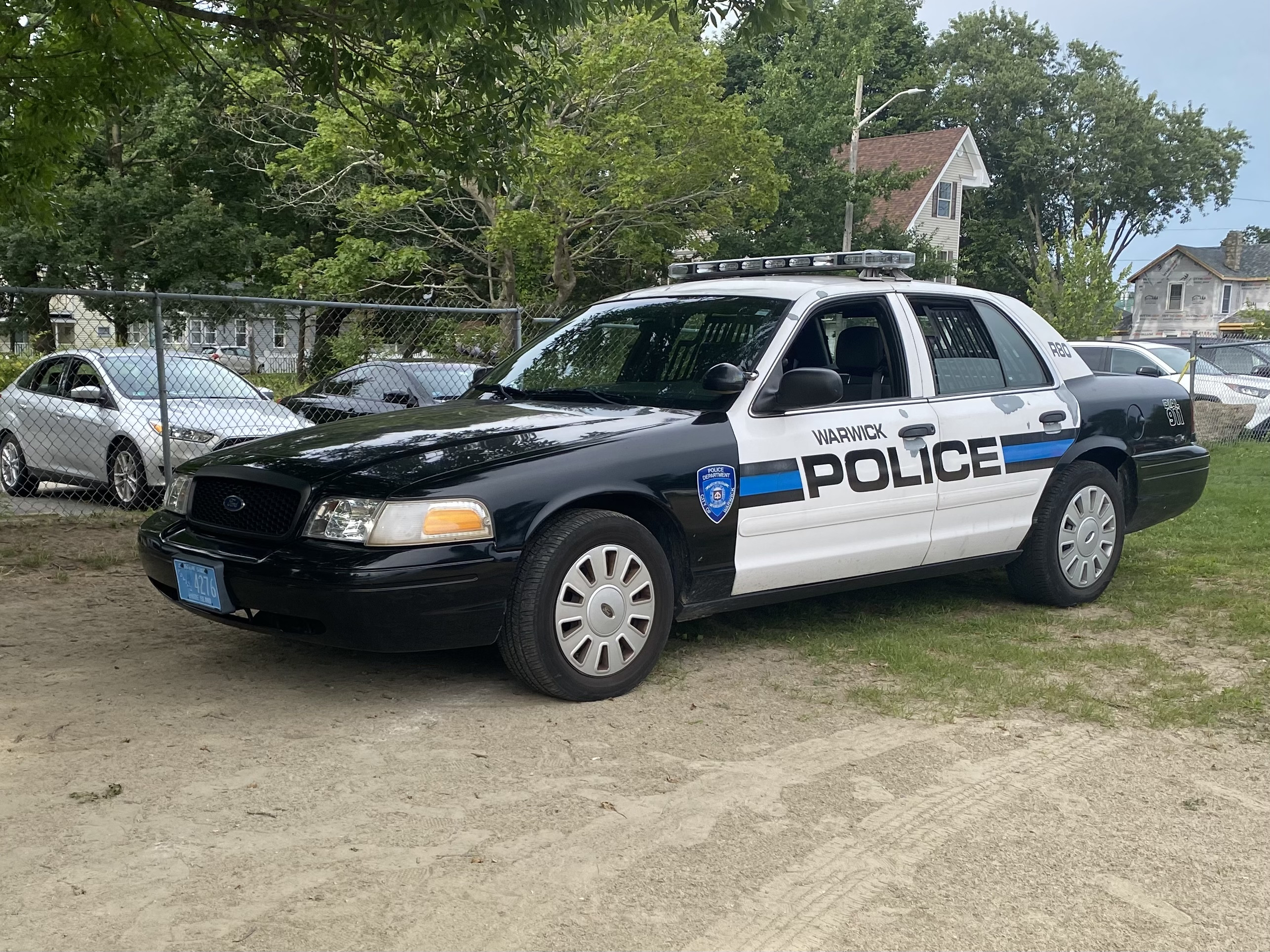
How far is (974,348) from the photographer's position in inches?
259

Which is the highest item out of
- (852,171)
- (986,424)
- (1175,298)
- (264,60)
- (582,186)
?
(852,171)

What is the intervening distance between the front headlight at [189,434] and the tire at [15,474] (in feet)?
6.66

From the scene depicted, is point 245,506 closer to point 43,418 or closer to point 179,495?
point 179,495

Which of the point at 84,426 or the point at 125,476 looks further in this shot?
the point at 84,426

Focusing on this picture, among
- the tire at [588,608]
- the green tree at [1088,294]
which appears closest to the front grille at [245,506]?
the tire at [588,608]

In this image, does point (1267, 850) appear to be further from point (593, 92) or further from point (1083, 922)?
point (593, 92)

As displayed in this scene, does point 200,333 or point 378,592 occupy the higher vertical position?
point 200,333

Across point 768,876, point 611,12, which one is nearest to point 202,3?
point 611,12

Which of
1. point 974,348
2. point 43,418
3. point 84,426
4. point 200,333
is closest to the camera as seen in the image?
point 974,348

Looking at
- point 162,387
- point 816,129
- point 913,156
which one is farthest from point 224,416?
point 913,156

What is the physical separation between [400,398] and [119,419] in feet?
8.44

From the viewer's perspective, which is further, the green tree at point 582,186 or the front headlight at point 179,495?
the green tree at point 582,186

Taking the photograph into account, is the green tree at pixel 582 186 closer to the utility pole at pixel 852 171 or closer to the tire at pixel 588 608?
the utility pole at pixel 852 171

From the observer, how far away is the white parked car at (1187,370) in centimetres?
1766
